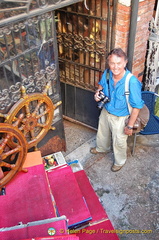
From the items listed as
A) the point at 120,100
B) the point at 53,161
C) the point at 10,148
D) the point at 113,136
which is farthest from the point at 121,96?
the point at 10,148

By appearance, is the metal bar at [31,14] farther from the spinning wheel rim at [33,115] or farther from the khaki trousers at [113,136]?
the khaki trousers at [113,136]

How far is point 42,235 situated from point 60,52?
327cm

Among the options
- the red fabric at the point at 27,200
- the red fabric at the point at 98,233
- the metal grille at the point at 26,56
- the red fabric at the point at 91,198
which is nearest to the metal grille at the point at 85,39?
the metal grille at the point at 26,56

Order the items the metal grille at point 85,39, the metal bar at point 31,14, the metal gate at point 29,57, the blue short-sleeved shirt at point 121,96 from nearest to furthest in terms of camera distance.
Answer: the metal bar at point 31,14
the metal gate at point 29,57
the blue short-sleeved shirt at point 121,96
the metal grille at point 85,39

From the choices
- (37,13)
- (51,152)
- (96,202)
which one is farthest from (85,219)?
(37,13)

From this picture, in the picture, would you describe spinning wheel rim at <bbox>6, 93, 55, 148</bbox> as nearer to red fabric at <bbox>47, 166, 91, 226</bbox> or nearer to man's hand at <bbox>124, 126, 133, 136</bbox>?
red fabric at <bbox>47, 166, 91, 226</bbox>

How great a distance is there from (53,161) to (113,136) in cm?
100

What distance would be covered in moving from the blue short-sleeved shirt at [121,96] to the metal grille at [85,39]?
25.1 inches

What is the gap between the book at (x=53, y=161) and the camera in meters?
3.97

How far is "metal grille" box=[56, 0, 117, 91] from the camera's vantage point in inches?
156

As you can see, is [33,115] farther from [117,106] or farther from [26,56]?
[117,106]

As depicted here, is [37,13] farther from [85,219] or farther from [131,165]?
[131,165]

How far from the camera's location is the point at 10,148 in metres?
3.35

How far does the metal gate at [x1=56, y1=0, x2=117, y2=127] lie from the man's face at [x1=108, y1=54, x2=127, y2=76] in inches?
27.6
